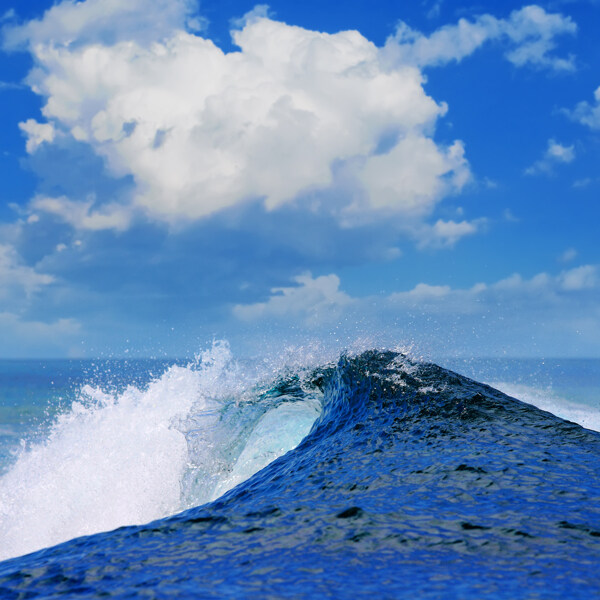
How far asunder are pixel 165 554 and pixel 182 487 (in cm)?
525

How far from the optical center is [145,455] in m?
8.84

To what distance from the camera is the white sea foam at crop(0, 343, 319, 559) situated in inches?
302

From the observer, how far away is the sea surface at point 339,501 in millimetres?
2355

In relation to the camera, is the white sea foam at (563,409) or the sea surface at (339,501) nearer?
the sea surface at (339,501)

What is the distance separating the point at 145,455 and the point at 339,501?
6122 mm

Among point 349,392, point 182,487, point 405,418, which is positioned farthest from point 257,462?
point 405,418

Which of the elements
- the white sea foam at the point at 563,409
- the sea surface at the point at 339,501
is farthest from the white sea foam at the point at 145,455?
the white sea foam at the point at 563,409

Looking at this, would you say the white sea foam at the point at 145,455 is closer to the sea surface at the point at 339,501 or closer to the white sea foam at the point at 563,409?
the sea surface at the point at 339,501

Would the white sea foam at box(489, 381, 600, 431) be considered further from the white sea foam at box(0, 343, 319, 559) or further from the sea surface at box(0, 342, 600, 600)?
the sea surface at box(0, 342, 600, 600)

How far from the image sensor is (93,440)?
1018 cm

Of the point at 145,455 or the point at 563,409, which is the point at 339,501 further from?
the point at 563,409

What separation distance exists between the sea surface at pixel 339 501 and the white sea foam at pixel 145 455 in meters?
0.03

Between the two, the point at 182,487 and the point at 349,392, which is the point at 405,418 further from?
the point at 182,487

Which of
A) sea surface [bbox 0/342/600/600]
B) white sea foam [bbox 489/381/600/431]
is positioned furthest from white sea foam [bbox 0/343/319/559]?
white sea foam [bbox 489/381/600/431]
